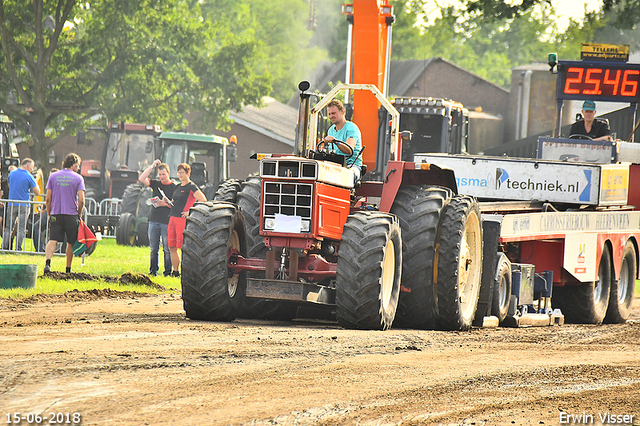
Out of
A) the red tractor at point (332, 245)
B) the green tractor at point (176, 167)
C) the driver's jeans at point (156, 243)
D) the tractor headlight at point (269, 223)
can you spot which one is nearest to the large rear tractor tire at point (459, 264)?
the red tractor at point (332, 245)

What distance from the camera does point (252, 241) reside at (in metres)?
10.6

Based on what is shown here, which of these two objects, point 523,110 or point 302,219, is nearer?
point 302,219

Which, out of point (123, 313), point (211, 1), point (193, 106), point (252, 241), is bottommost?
point (123, 313)

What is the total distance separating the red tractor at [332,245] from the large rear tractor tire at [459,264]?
0.04 ft

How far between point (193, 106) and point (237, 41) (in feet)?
19.5

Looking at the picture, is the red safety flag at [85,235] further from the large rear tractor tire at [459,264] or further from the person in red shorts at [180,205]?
the large rear tractor tire at [459,264]

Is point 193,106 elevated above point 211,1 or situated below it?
below

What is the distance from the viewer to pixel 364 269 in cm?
932

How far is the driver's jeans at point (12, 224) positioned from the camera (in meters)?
19.2

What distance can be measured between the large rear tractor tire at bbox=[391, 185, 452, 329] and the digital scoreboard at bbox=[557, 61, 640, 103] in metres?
6.39

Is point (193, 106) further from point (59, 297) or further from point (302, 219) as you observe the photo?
point (302, 219)

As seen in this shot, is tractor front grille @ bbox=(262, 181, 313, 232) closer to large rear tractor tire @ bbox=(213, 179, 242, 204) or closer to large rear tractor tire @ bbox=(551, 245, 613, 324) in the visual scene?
large rear tractor tire @ bbox=(213, 179, 242, 204)

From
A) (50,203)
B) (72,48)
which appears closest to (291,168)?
(50,203)

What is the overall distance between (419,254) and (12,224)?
458 inches
